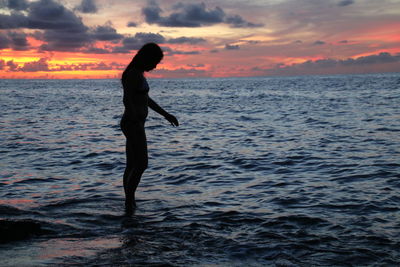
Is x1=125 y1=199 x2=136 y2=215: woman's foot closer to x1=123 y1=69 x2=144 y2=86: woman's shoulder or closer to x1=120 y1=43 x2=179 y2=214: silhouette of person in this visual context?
x1=120 y1=43 x2=179 y2=214: silhouette of person

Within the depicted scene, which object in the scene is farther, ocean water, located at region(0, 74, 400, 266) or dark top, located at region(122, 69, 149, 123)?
dark top, located at region(122, 69, 149, 123)

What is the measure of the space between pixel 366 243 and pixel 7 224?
4.65 metres

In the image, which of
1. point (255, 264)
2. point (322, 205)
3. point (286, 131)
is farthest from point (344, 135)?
point (255, 264)

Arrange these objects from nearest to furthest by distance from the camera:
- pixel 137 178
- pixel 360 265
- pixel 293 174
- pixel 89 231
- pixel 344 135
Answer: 1. pixel 360 265
2. pixel 89 231
3. pixel 137 178
4. pixel 293 174
5. pixel 344 135

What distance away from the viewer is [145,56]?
228 inches

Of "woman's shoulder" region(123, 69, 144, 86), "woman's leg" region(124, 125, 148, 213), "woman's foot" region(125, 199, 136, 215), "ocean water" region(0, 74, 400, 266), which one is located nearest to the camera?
"ocean water" region(0, 74, 400, 266)

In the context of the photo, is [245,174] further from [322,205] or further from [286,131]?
[286,131]

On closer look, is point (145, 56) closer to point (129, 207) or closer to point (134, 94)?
point (134, 94)

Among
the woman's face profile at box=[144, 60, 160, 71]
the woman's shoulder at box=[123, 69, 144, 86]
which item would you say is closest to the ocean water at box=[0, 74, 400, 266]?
the woman's shoulder at box=[123, 69, 144, 86]

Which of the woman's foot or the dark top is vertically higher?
the dark top

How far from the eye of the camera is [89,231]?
5.52 metres

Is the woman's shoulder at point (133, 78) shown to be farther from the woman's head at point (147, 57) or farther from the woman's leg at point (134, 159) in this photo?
the woman's leg at point (134, 159)

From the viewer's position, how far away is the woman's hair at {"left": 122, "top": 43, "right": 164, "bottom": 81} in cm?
576

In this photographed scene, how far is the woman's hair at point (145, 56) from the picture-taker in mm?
5762
